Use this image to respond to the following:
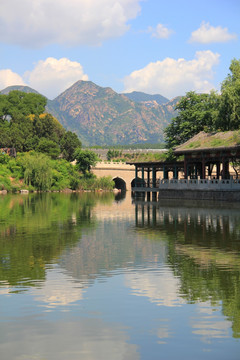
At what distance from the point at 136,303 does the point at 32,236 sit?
515 inches

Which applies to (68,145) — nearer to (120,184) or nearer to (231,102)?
(120,184)

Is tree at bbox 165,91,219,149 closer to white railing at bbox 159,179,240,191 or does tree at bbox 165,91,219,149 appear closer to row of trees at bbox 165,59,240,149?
row of trees at bbox 165,59,240,149

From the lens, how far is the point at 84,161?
4119 inches

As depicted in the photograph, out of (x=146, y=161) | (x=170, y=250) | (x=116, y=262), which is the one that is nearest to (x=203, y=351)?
(x=116, y=262)

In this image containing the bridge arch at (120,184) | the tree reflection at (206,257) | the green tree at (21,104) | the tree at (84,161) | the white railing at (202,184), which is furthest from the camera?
the green tree at (21,104)

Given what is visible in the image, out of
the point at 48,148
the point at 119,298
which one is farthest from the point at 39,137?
the point at 119,298

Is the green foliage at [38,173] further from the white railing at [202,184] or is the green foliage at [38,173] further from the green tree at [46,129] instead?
the white railing at [202,184]

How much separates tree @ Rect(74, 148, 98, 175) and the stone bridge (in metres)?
1.19

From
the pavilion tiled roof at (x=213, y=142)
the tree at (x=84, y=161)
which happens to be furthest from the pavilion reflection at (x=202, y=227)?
the tree at (x=84, y=161)

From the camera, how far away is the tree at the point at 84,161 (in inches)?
4117

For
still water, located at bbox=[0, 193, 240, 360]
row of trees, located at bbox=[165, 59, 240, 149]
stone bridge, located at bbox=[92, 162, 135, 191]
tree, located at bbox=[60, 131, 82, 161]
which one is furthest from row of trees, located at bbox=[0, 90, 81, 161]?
still water, located at bbox=[0, 193, 240, 360]

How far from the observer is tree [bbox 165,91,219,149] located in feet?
224

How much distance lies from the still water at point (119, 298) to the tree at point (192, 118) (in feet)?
152

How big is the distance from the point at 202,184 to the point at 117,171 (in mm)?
52241
